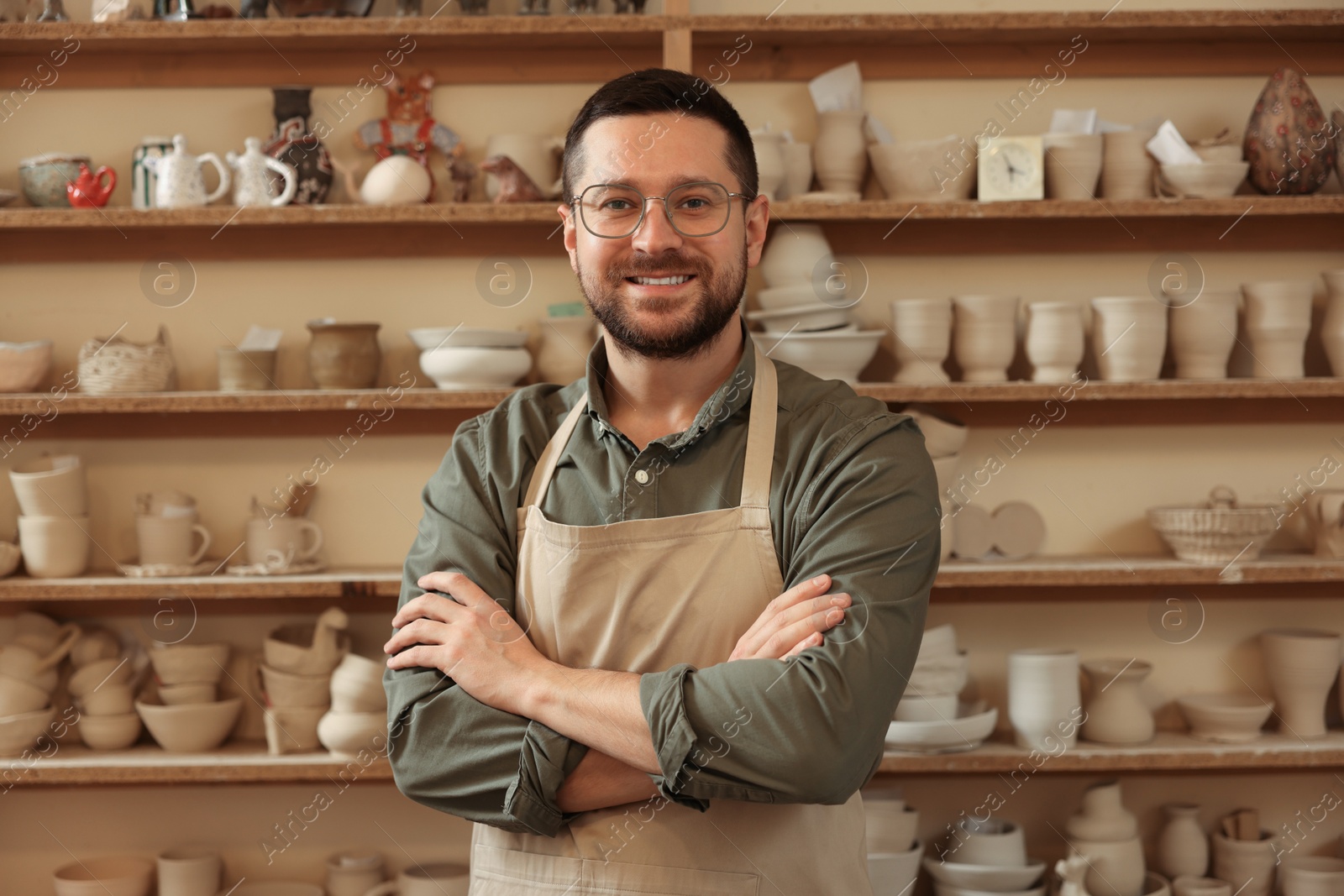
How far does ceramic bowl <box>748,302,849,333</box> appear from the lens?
2248mm

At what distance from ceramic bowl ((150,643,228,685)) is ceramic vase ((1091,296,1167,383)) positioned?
2105mm

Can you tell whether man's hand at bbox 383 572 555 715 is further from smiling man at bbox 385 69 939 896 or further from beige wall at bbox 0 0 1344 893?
beige wall at bbox 0 0 1344 893

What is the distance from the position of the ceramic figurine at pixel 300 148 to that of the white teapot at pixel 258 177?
2 cm

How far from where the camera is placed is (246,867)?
2520 mm

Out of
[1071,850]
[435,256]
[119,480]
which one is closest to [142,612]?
[119,480]

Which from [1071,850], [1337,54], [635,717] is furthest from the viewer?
[1337,54]

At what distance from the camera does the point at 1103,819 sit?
2281 mm

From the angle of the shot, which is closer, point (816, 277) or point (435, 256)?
point (816, 277)

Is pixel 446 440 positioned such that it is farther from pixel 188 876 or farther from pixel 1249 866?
pixel 1249 866

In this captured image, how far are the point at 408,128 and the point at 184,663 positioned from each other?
1329 millimetres

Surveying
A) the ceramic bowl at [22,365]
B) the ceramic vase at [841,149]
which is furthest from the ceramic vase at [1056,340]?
the ceramic bowl at [22,365]

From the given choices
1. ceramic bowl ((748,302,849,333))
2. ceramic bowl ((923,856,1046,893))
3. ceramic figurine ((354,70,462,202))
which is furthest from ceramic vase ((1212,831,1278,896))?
ceramic figurine ((354,70,462,202))

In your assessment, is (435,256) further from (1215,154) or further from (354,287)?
(1215,154)

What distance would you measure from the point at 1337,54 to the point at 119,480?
3.07 meters
